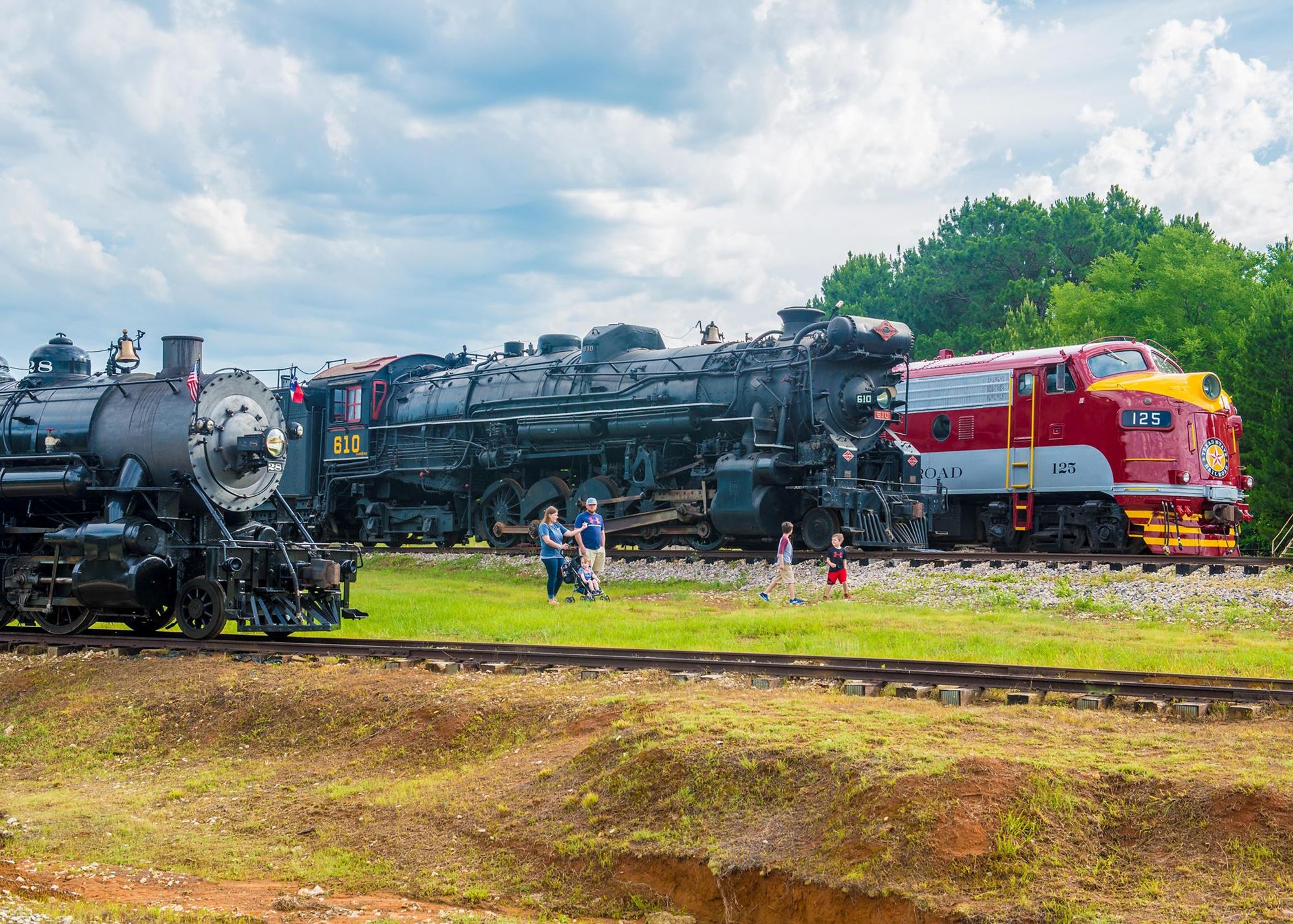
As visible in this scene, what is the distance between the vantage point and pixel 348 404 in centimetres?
2934

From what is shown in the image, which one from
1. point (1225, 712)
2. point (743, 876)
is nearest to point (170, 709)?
point (743, 876)

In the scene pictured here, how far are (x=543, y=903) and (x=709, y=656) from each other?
5029 millimetres

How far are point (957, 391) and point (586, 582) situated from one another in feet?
31.0

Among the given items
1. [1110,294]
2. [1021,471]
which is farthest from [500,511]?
[1110,294]

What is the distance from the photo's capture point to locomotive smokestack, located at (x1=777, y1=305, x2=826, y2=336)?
23.2 metres

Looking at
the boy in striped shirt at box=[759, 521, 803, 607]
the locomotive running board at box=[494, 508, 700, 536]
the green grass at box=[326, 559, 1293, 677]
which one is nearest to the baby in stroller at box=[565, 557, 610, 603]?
the green grass at box=[326, 559, 1293, 677]

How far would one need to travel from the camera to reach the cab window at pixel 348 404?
29.0 metres

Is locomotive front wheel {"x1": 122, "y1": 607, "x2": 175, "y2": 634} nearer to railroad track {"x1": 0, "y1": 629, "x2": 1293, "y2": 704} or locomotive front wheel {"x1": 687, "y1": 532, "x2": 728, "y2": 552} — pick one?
railroad track {"x1": 0, "y1": 629, "x2": 1293, "y2": 704}

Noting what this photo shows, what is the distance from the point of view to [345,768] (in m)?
9.72

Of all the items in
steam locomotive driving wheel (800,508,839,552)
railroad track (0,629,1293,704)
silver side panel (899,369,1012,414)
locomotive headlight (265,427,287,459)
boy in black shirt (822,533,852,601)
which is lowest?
railroad track (0,629,1293,704)

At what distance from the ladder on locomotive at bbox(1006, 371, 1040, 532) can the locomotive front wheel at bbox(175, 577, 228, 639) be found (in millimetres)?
14696

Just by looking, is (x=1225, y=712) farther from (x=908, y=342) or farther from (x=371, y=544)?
(x=371, y=544)

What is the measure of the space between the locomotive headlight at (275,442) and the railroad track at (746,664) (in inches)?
94.7

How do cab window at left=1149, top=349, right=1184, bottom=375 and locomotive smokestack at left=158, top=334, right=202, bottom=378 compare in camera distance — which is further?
cab window at left=1149, top=349, right=1184, bottom=375
